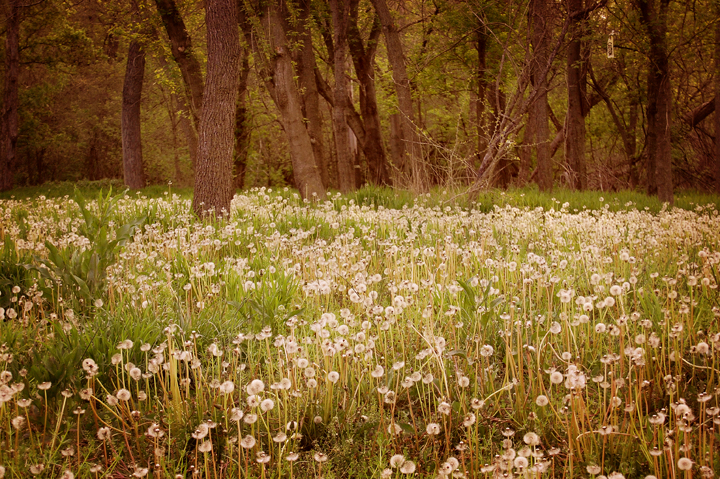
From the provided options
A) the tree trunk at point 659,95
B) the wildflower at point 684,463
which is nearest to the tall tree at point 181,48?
the tree trunk at point 659,95

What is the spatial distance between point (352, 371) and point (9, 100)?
799 inches

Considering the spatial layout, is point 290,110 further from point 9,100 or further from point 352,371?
point 9,100

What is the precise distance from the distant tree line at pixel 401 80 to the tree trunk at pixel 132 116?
5 cm

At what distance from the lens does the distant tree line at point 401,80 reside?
28.0 ft

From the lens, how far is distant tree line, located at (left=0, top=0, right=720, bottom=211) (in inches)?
336

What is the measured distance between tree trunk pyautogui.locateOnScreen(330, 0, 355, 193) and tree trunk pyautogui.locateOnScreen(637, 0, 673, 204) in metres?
6.70

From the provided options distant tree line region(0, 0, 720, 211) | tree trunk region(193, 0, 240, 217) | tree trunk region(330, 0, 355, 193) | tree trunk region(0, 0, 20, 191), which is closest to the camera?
tree trunk region(193, 0, 240, 217)

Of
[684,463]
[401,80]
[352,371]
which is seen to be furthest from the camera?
[401,80]

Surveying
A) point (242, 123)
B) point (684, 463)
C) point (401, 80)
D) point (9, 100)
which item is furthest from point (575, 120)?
point (9, 100)

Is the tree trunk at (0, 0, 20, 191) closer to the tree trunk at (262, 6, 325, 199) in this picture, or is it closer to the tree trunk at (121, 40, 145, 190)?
the tree trunk at (121, 40, 145, 190)

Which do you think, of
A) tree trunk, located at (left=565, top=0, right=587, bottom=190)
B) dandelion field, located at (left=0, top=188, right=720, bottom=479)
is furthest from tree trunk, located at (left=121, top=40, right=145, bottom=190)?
dandelion field, located at (left=0, top=188, right=720, bottom=479)

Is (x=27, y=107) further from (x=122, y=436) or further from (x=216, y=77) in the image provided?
(x=122, y=436)

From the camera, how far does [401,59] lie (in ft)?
43.8

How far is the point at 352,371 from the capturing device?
268cm
